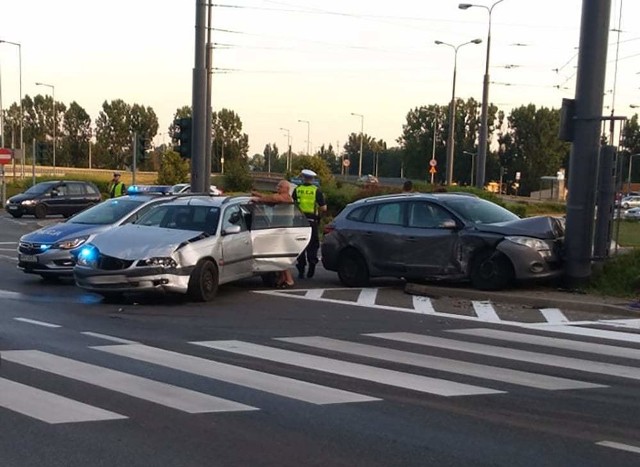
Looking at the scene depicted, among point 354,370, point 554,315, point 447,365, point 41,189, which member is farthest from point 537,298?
point 41,189

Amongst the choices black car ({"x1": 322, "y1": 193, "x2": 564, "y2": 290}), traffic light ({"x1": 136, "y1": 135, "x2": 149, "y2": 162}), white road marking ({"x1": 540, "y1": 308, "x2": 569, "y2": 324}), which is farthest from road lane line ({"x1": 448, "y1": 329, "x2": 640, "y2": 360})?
traffic light ({"x1": 136, "y1": 135, "x2": 149, "y2": 162})

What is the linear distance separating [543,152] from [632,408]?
101671 millimetres

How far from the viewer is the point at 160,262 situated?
11.4 meters

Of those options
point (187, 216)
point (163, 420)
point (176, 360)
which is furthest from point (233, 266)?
point (163, 420)

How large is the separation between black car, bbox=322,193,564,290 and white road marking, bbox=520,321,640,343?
2115mm

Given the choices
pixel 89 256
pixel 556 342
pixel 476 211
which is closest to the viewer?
pixel 556 342

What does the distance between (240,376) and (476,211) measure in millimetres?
7082

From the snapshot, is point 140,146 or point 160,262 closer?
point 160,262

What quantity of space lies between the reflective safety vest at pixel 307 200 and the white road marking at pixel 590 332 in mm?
5512

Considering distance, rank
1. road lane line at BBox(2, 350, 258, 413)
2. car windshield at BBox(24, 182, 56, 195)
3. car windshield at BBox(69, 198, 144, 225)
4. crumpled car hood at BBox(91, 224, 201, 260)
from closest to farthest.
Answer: road lane line at BBox(2, 350, 258, 413)
crumpled car hood at BBox(91, 224, 201, 260)
car windshield at BBox(69, 198, 144, 225)
car windshield at BBox(24, 182, 56, 195)

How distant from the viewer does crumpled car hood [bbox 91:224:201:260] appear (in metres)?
11.5

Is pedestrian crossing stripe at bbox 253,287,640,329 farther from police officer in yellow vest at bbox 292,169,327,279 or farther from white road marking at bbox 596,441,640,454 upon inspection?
white road marking at bbox 596,441,640,454

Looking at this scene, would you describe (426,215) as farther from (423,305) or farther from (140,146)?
(140,146)

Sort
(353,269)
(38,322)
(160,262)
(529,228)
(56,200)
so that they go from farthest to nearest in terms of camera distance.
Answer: (56,200), (353,269), (529,228), (160,262), (38,322)
